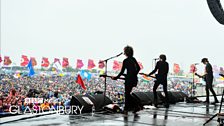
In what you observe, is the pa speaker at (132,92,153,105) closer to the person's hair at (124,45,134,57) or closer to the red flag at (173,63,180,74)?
the person's hair at (124,45,134,57)

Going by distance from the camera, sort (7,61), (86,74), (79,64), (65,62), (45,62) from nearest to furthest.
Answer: (86,74), (65,62), (79,64), (45,62), (7,61)

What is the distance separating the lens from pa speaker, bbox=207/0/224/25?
13.2 ft

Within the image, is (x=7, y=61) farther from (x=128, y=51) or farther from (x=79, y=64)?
(x=128, y=51)

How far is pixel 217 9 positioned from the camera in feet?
13.3

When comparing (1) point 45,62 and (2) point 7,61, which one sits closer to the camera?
(1) point 45,62

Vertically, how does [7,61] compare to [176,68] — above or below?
above

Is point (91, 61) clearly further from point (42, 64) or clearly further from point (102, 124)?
point (102, 124)

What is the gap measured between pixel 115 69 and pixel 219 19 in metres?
21.0

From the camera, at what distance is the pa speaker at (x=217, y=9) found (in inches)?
158

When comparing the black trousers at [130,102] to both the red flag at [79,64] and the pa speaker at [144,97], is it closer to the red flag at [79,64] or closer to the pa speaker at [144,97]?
the pa speaker at [144,97]

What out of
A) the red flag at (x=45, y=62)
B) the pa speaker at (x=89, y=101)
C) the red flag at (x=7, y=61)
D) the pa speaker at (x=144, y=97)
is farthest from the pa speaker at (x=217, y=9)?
the red flag at (x=7, y=61)

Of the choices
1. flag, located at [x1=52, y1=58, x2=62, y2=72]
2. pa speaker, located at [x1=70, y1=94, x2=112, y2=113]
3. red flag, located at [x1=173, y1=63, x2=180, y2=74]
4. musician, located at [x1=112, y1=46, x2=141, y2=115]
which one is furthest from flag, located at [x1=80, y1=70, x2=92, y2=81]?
musician, located at [x1=112, y1=46, x2=141, y2=115]

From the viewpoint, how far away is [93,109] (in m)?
6.12

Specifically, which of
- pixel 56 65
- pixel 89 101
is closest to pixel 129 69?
pixel 89 101
